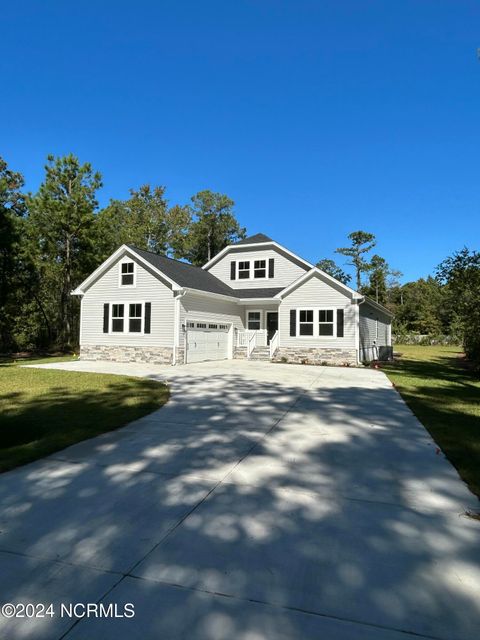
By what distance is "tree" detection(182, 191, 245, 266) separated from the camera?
41062 millimetres

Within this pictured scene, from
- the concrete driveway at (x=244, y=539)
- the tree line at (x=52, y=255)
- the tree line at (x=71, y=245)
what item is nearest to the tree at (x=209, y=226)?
the tree line at (x=71, y=245)

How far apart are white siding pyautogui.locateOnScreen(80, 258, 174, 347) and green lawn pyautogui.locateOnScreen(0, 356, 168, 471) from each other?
18.2 feet

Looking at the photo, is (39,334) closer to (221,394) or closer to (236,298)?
(236,298)

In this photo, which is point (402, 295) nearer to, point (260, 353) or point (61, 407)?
point (260, 353)

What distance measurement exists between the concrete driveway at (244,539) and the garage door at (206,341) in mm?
12645

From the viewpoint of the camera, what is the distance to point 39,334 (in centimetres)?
2725

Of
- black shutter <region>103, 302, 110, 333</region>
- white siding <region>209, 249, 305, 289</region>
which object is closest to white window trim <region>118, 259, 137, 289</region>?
black shutter <region>103, 302, 110, 333</region>

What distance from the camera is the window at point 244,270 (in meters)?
24.4

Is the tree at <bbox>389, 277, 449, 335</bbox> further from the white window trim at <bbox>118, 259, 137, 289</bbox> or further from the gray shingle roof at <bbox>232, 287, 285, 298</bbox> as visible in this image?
the white window trim at <bbox>118, 259, 137, 289</bbox>

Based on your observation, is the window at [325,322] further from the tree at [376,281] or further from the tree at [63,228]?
the tree at [376,281]

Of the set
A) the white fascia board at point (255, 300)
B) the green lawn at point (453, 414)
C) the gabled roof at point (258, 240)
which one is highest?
the gabled roof at point (258, 240)

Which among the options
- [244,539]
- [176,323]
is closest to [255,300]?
[176,323]

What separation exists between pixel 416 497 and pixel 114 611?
3.01 m

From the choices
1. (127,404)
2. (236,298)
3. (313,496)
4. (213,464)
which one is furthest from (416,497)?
(236,298)
